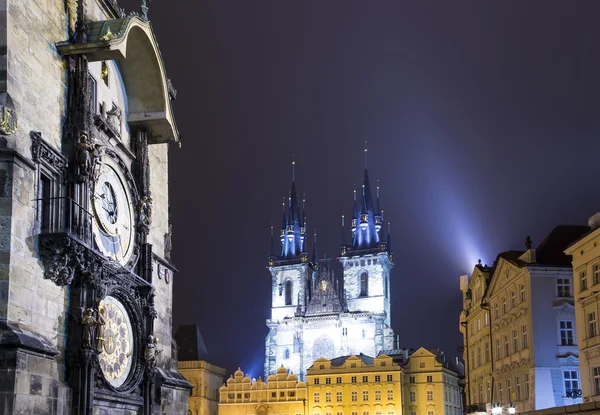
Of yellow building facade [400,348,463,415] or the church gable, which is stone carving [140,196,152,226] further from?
the church gable

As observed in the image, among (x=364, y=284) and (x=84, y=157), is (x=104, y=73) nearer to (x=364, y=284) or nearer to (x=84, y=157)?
(x=84, y=157)

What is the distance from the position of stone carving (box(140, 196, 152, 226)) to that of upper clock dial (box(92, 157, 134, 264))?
31 centimetres

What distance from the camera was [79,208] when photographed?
12.5 metres

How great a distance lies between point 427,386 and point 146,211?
6457 cm

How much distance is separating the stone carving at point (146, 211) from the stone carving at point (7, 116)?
484cm

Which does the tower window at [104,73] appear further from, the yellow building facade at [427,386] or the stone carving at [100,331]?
the yellow building facade at [427,386]

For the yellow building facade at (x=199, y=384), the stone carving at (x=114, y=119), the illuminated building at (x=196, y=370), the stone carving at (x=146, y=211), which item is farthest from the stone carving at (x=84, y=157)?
the yellow building facade at (x=199, y=384)

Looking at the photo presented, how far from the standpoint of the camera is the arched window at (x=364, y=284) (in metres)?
103

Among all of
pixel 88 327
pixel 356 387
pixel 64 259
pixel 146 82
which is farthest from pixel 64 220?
pixel 356 387

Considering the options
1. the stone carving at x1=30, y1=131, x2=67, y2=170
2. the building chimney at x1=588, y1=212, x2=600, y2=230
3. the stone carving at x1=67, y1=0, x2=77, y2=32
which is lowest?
the stone carving at x1=30, y1=131, x2=67, y2=170

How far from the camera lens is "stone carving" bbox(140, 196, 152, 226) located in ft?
51.4

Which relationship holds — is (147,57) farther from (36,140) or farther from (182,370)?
(182,370)

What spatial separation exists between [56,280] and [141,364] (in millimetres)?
3657

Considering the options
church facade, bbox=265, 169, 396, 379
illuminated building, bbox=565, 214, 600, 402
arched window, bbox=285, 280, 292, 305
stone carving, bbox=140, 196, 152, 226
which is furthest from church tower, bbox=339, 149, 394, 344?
stone carving, bbox=140, 196, 152, 226
